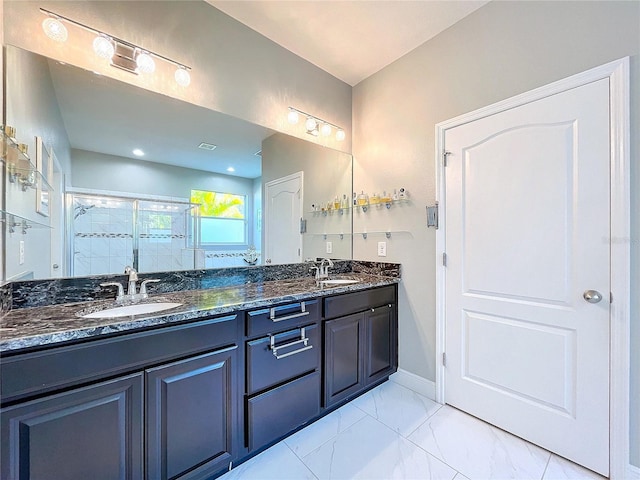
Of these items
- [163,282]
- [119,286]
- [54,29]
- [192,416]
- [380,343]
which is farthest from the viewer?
[380,343]

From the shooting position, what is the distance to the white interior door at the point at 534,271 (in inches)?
56.6

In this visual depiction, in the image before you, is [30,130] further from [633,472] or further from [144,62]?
[633,472]

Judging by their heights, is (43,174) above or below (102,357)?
above

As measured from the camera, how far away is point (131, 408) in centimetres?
109

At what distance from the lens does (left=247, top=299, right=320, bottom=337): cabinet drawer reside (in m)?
1.45

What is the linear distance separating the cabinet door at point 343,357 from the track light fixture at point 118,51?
6.07 ft

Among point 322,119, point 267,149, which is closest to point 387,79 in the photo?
point 322,119

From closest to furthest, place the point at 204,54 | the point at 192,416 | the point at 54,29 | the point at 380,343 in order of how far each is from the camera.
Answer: the point at 192,416
the point at 54,29
the point at 204,54
the point at 380,343

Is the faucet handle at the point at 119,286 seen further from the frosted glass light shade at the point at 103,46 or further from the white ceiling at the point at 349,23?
the white ceiling at the point at 349,23

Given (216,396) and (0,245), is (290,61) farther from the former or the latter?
(216,396)

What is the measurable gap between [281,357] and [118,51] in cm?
193

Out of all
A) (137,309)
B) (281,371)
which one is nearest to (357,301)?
(281,371)

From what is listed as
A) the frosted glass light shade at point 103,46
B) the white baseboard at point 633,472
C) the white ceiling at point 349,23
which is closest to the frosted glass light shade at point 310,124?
the white ceiling at point 349,23

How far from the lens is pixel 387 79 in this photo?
2.47 m
